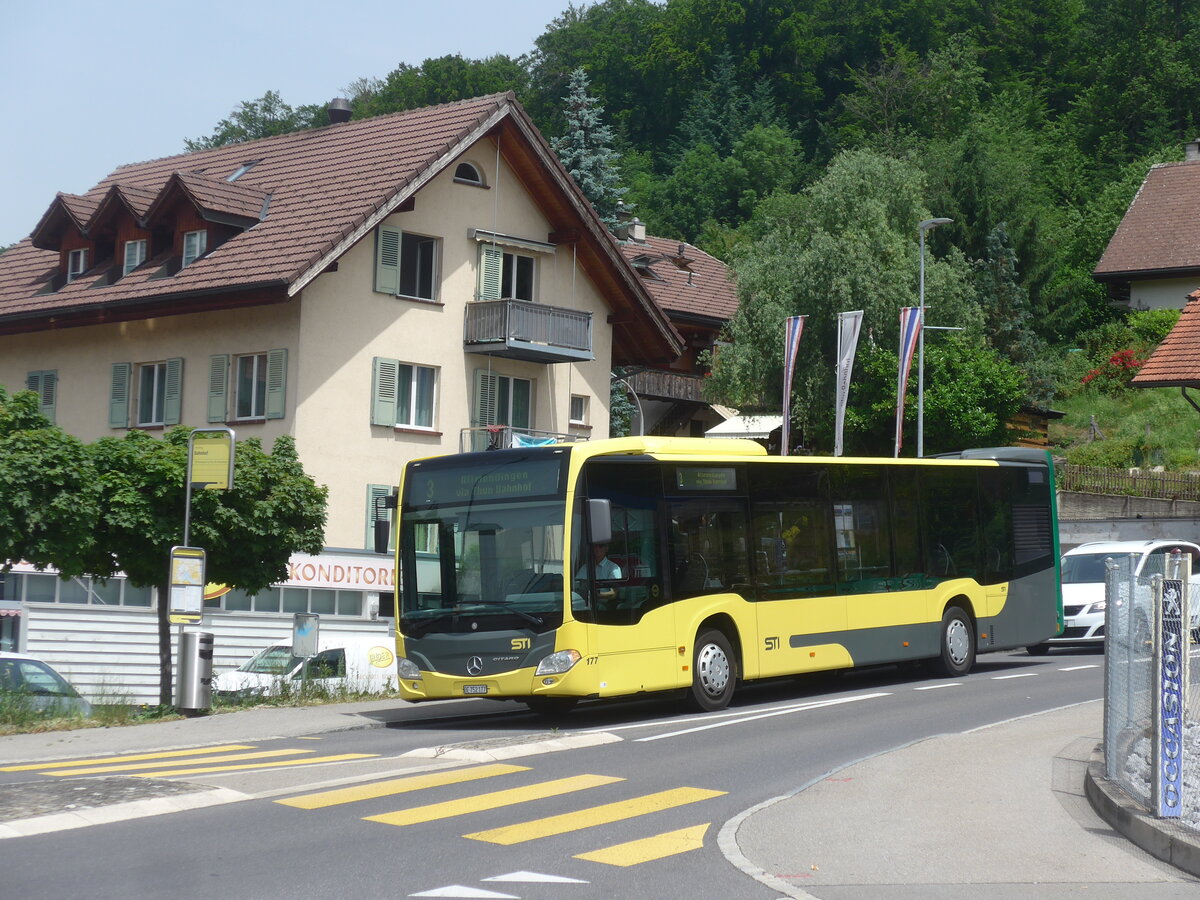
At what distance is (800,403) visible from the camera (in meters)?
50.9

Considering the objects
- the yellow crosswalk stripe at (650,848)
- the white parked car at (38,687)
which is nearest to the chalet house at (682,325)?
the white parked car at (38,687)

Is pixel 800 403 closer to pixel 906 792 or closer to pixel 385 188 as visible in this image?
pixel 385 188

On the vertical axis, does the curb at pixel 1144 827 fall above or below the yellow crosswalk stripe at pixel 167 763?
below

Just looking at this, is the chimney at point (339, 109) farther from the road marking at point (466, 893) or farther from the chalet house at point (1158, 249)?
the road marking at point (466, 893)

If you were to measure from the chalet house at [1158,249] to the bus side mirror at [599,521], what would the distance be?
1912 inches

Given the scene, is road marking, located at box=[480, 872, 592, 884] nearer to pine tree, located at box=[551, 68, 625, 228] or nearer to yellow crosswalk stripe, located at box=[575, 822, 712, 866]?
yellow crosswalk stripe, located at box=[575, 822, 712, 866]

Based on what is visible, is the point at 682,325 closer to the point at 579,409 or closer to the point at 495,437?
the point at 579,409

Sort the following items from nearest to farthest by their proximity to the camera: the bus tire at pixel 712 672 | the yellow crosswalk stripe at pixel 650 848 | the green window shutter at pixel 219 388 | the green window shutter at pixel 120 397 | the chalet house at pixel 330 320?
the yellow crosswalk stripe at pixel 650 848 → the bus tire at pixel 712 672 → the chalet house at pixel 330 320 → the green window shutter at pixel 219 388 → the green window shutter at pixel 120 397

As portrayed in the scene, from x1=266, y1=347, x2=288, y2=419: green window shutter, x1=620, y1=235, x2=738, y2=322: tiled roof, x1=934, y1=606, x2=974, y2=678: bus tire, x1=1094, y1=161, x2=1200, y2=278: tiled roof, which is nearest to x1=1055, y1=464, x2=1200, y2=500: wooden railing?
x1=620, y1=235, x2=738, y2=322: tiled roof

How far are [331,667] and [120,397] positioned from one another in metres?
15.2

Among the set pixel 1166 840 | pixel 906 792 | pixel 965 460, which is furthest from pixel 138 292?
pixel 1166 840

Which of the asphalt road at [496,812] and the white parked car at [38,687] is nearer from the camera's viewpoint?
the asphalt road at [496,812]

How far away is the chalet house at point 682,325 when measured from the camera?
5381cm

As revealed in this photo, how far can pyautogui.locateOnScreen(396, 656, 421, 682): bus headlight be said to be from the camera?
16.8 m
